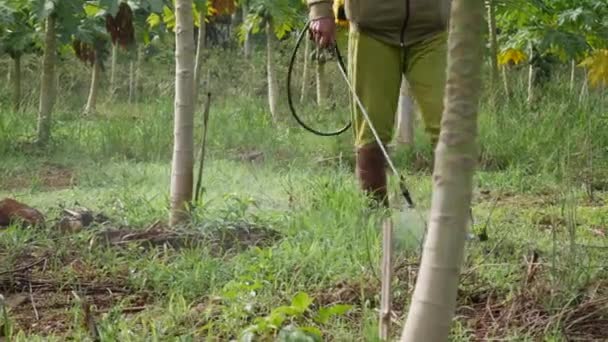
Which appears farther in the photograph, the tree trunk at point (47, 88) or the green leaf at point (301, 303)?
the tree trunk at point (47, 88)

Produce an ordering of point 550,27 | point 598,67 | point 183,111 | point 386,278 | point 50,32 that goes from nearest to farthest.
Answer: point 386,278 < point 183,111 < point 50,32 < point 550,27 < point 598,67

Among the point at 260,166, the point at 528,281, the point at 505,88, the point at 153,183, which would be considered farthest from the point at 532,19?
the point at 528,281

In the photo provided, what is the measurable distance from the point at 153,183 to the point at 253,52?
13.1 metres

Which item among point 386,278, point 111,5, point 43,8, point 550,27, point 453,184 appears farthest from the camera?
point 550,27

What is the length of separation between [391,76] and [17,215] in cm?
168

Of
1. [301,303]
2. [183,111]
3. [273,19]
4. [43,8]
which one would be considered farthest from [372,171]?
[273,19]

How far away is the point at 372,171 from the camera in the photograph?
4.21 meters

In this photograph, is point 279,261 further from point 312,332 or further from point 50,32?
point 50,32

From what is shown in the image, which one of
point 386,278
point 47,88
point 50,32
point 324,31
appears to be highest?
point 50,32

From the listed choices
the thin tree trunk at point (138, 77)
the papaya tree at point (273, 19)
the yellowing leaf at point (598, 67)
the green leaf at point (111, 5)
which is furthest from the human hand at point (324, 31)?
the thin tree trunk at point (138, 77)

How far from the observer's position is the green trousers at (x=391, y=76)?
410cm

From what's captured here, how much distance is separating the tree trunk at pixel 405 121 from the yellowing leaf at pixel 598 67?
136 inches

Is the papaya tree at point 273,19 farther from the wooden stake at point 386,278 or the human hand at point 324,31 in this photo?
the wooden stake at point 386,278

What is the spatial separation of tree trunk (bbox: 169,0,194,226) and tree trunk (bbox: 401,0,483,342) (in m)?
2.02
